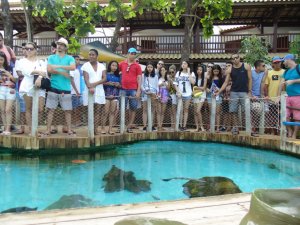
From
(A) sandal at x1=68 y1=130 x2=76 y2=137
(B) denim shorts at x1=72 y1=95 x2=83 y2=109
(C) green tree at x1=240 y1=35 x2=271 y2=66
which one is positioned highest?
(C) green tree at x1=240 y1=35 x2=271 y2=66

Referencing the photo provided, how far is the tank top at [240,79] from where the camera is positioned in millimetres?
6504

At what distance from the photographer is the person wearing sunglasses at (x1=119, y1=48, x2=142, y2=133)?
6570 mm

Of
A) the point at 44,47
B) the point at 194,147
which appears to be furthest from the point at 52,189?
the point at 44,47

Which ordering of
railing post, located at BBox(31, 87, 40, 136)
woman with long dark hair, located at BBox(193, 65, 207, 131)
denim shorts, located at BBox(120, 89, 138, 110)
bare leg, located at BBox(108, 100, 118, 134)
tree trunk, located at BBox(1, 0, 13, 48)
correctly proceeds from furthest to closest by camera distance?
tree trunk, located at BBox(1, 0, 13, 48) → woman with long dark hair, located at BBox(193, 65, 207, 131) → denim shorts, located at BBox(120, 89, 138, 110) → bare leg, located at BBox(108, 100, 118, 134) → railing post, located at BBox(31, 87, 40, 136)

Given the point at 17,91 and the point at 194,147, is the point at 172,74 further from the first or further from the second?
the point at 17,91

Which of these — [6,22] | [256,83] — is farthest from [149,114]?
[6,22]

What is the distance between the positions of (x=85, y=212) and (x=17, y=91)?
3886mm

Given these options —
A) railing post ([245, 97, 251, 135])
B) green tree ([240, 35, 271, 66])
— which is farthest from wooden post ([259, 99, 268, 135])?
green tree ([240, 35, 271, 66])

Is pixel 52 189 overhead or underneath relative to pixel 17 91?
underneath

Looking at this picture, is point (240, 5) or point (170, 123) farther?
point (240, 5)

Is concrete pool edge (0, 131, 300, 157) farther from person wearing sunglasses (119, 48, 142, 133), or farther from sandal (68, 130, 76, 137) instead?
person wearing sunglasses (119, 48, 142, 133)

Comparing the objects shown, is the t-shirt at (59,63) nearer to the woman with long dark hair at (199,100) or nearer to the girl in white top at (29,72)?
the girl in white top at (29,72)

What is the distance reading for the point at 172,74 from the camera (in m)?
7.46

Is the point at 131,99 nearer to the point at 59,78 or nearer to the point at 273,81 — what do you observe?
the point at 59,78
